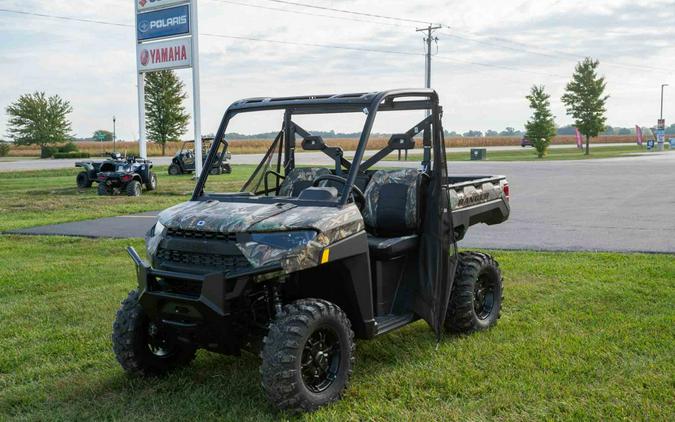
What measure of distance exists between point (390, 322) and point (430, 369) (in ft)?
1.47

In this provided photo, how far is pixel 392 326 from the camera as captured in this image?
488cm

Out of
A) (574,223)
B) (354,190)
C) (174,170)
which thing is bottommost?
(574,223)

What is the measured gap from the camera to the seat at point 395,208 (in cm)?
521

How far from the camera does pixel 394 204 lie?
17.2 feet

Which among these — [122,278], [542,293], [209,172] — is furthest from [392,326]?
[122,278]

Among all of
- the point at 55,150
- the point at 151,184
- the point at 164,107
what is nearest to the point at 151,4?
the point at 151,184

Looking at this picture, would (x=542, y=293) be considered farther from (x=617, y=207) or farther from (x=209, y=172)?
(x=617, y=207)

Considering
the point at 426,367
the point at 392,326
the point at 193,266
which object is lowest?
the point at 426,367

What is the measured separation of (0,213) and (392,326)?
1381 cm

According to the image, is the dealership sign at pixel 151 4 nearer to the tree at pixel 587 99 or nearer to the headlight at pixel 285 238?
the headlight at pixel 285 238

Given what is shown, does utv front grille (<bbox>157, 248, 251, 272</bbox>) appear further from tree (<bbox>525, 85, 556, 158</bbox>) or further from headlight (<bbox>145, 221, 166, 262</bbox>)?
tree (<bbox>525, 85, 556, 158</bbox>)

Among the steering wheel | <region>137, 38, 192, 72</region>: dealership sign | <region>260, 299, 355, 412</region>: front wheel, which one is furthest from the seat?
<region>137, 38, 192, 72</region>: dealership sign

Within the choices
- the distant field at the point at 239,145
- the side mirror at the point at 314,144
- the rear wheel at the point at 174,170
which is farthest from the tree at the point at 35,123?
the side mirror at the point at 314,144

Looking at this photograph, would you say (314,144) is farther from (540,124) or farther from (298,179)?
(540,124)
